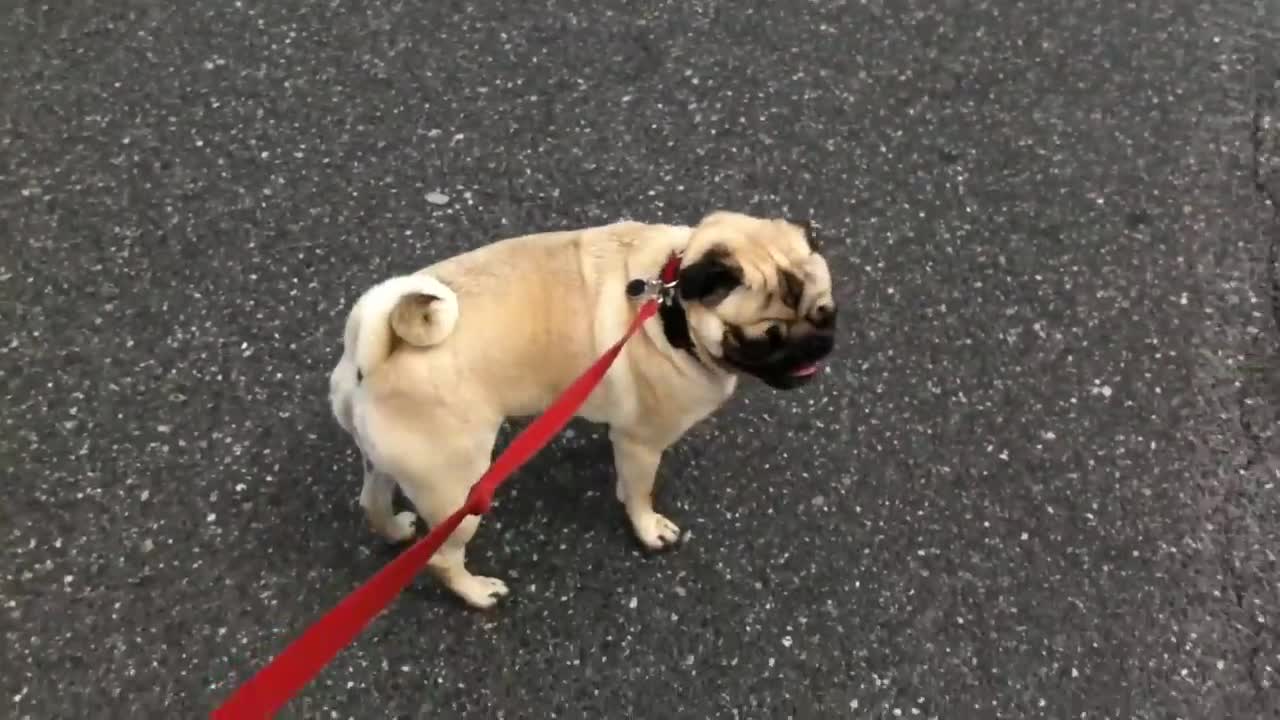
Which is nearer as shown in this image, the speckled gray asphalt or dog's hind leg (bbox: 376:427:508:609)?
dog's hind leg (bbox: 376:427:508:609)

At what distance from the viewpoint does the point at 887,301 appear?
196 cm

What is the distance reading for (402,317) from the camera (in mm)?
1173

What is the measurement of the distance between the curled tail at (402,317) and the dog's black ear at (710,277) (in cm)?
27

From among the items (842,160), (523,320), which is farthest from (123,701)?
(842,160)

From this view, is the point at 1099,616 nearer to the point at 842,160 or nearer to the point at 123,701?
the point at 842,160

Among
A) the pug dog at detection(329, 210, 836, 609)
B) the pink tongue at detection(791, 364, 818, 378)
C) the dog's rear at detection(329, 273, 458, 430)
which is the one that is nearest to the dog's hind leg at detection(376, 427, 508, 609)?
the pug dog at detection(329, 210, 836, 609)

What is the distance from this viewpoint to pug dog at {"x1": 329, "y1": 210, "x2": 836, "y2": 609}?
3.92 feet

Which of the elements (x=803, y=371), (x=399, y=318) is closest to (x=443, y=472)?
(x=399, y=318)

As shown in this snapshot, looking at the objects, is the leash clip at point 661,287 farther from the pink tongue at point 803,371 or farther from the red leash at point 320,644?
the red leash at point 320,644

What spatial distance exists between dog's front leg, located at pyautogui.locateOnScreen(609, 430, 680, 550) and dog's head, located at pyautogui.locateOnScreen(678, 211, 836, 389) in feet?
0.82

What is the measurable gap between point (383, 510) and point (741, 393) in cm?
64

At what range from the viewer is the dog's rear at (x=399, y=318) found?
3.80 feet

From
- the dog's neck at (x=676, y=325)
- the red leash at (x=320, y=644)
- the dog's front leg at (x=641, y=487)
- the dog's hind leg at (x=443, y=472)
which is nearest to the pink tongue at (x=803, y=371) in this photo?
the dog's neck at (x=676, y=325)

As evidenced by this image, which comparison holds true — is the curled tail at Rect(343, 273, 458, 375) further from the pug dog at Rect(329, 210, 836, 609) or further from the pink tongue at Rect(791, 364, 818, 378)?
the pink tongue at Rect(791, 364, 818, 378)
